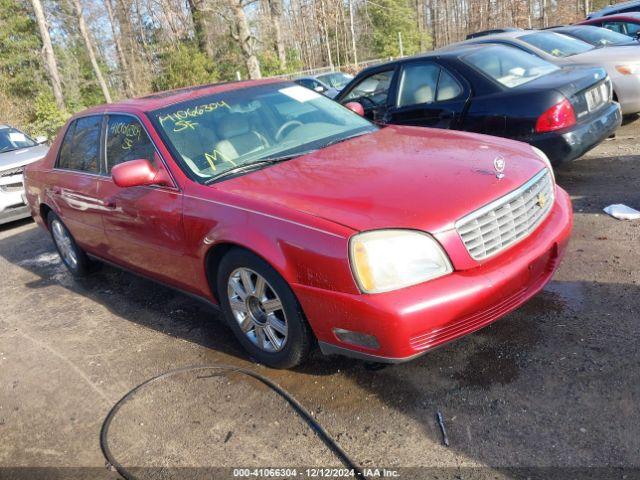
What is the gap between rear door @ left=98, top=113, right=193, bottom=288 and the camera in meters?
3.51

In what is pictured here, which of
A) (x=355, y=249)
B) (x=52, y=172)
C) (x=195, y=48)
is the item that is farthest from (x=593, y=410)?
(x=195, y=48)

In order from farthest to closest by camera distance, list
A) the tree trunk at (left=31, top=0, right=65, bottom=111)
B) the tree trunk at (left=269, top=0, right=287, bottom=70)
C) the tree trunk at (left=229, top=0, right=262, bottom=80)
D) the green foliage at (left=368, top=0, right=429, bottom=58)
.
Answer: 1. the green foliage at (left=368, top=0, right=429, bottom=58)
2. the tree trunk at (left=269, top=0, right=287, bottom=70)
3. the tree trunk at (left=31, top=0, right=65, bottom=111)
4. the tree trunk at (left=229, top=0, right=262, bottom=80)

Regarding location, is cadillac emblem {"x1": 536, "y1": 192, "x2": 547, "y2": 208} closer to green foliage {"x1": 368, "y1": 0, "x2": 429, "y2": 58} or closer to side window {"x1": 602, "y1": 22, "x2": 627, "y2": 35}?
side window {"x1": 602, "y1": 22, "x2": 627, "y2": 35}

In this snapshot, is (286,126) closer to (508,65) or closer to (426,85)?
(426,85)

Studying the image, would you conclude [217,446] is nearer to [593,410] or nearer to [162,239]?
[162,239]

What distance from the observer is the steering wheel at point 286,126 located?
3823 millimetres

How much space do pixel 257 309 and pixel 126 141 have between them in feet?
5.57

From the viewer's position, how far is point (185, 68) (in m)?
28.0

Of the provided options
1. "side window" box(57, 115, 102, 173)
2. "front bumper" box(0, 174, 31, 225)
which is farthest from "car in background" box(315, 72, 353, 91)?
"side window" box(57, 115, 102, 173)

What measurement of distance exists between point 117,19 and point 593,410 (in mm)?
41857

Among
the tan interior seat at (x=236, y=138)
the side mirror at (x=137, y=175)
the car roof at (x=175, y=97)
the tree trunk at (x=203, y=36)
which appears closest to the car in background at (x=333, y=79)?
the tree trunk at (x=203, y=36)

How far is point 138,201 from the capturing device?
3.74 meters

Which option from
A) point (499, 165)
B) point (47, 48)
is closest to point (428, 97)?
point (499, 165)

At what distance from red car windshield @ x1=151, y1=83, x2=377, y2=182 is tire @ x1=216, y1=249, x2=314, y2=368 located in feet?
2.13
